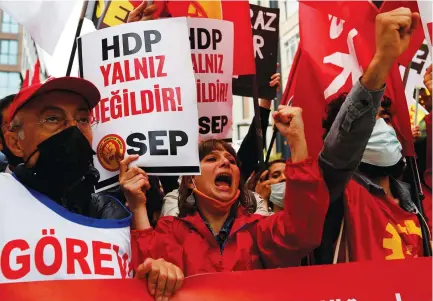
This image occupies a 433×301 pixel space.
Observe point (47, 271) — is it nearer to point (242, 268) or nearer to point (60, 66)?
point (242, 268)

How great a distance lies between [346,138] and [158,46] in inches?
41.0

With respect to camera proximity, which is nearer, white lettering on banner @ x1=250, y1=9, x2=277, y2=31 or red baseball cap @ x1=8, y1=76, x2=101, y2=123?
red baseball cap @ x1=8, y1=76, x2=101, y2=123

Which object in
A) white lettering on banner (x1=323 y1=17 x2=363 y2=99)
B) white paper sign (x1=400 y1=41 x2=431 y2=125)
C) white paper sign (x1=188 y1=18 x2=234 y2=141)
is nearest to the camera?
white paper sign (x1=188 y1=18 x2=234 y2=141)

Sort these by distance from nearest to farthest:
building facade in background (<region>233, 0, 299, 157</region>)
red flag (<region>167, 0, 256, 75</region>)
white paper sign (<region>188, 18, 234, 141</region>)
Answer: white paper sign (<region>188, 18, 234, 141</region>) → red flag (<region>167, 0, 256, 75</region>) → building facade in background (<region>233, 0, 299, 157</region>)

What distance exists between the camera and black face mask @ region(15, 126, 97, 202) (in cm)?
228

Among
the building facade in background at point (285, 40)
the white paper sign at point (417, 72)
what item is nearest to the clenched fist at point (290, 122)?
the white paper sign at point (417, 72)

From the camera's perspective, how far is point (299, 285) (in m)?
2.17

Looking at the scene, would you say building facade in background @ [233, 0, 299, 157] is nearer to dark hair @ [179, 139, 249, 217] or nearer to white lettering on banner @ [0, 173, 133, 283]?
dark hair @ [179, 139, 249, 217]

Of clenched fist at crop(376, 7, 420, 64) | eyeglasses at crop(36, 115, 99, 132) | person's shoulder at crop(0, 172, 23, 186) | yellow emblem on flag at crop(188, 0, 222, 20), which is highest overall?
yellow emblem on flag at crop(188, 0, 222, 20)

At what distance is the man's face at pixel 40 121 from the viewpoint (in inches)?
93.0

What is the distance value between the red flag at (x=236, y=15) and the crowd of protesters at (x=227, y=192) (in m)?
1.27

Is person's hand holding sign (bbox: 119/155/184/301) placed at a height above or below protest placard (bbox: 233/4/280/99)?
below

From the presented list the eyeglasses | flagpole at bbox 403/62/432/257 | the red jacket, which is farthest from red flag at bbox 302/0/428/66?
the eyeglasses

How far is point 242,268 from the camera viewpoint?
8.04ft
